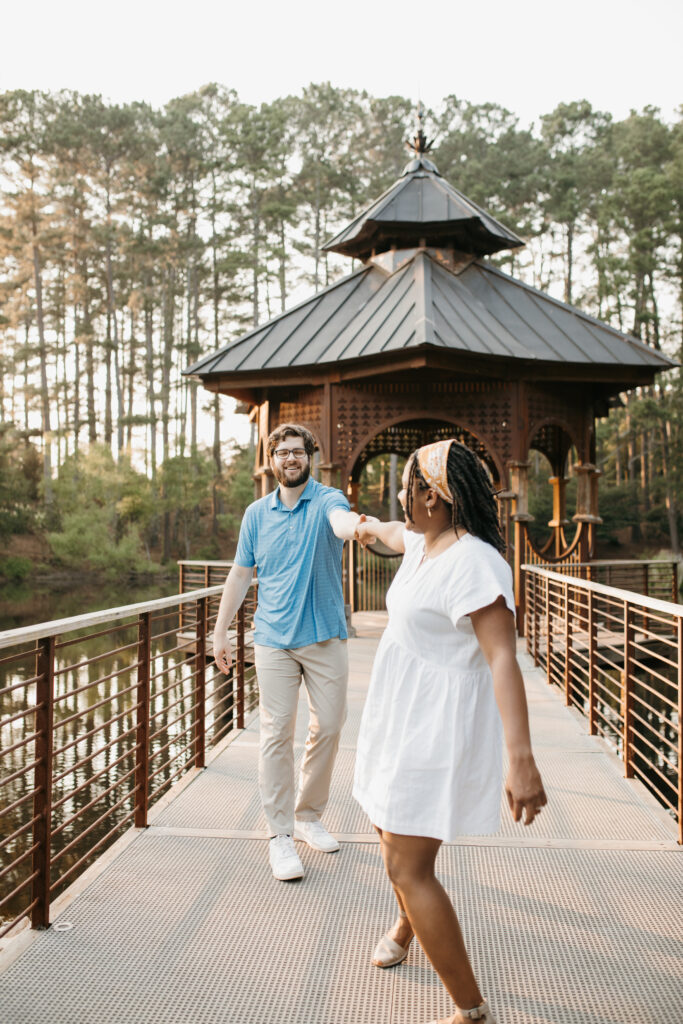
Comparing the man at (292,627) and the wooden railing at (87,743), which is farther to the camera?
the man at (292,627)

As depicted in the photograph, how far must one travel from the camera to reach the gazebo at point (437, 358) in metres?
9.78

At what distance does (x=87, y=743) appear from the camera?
29.7 ft

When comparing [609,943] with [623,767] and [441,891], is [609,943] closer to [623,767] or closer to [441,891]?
[441,891]

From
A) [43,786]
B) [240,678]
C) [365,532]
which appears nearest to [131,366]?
[240,678]

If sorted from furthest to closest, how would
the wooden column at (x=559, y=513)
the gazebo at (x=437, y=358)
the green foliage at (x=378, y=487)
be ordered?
the green foliage at (x=378, y=487) < the wooden column at (x=559, y=513) < the gazebo at (x=437, y=358)

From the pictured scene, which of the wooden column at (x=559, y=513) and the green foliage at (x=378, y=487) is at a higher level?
the green foliage at (x=378, y=487)

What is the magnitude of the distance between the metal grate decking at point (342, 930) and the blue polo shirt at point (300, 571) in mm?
964

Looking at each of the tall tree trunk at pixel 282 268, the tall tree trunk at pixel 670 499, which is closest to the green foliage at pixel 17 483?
the tall tree trunk at pixel 282 268

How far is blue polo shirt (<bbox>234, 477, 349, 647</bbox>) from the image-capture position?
3.26 meters

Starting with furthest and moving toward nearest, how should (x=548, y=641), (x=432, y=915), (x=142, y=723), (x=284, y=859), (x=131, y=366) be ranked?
(x=131, y=366) < (x=548, y=641) < (x=142, y=723) < (x=284, y=859) < (x=432, y=915)

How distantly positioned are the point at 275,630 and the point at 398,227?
9301mm

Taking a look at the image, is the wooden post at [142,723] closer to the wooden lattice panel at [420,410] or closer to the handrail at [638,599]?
the handrail at [638,599]

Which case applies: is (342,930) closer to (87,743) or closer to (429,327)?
(87,743)

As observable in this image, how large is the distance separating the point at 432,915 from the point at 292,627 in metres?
1.46
